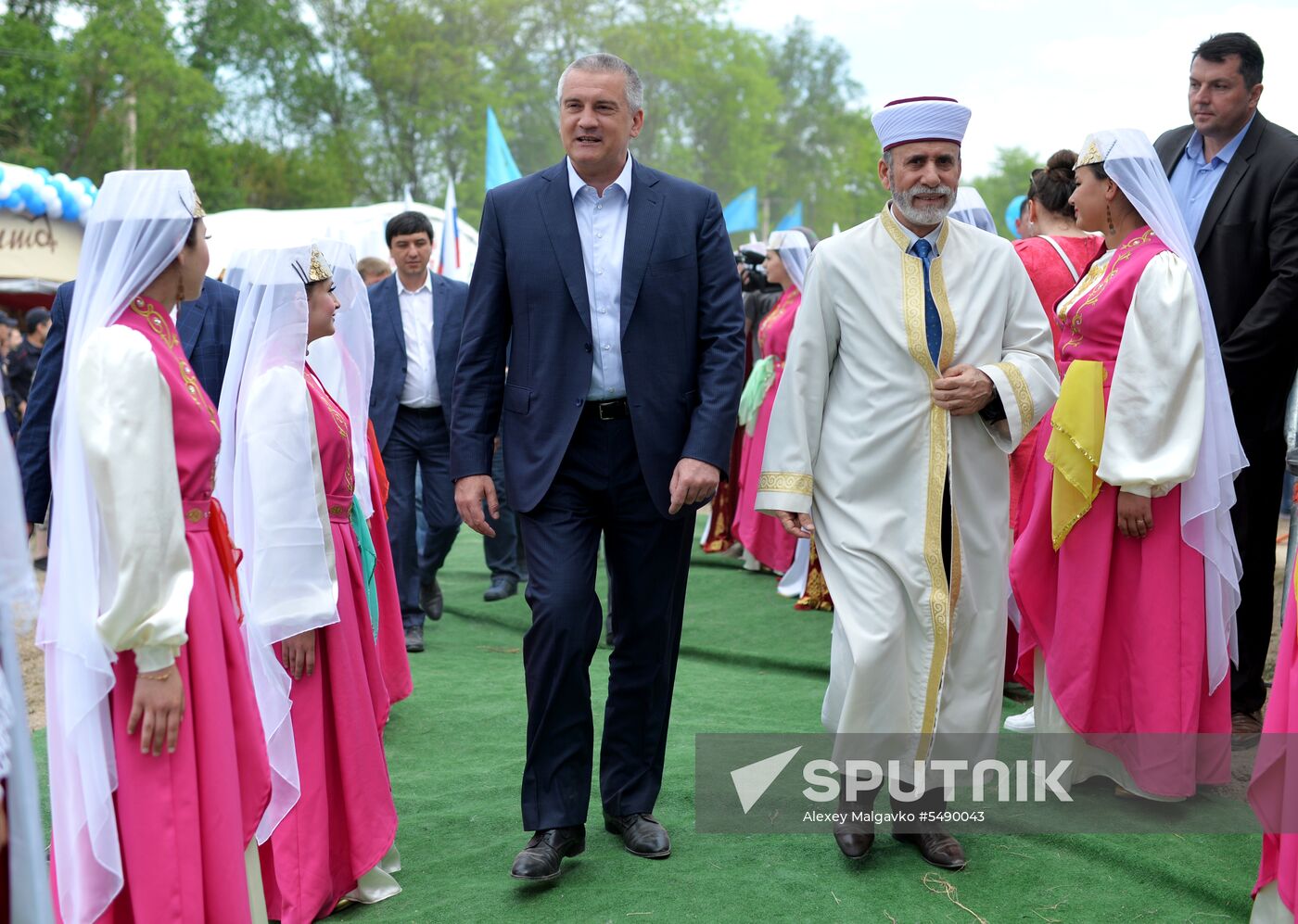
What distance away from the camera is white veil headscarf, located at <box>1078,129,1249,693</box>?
4.24 m

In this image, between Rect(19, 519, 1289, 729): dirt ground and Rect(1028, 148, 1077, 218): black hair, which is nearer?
Rect(1028, 148, 1077, 218): black hair

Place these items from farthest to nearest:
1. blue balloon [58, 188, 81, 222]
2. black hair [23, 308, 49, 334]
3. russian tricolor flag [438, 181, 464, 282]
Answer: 1. blue balloon [58, 188, 81, 222]
2. russian tricolor flag [438, 181, 464, 282]
3. black hair [23, 308, 49, 334]

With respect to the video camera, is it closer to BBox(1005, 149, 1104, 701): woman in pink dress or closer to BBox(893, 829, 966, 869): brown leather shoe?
BBox(1005, 149, 1104, 701): woman in pink dress

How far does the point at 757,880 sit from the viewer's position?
375 centimetres

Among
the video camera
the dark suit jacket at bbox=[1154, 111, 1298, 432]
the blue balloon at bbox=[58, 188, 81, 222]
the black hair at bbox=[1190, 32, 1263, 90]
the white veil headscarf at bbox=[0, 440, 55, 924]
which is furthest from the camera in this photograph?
the blue balloon at bbox=[58, 188, 81, 222]

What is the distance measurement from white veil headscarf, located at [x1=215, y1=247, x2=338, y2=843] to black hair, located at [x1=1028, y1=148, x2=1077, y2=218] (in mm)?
3392

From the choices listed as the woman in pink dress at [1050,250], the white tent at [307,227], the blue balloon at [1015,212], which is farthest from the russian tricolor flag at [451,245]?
the woman in pink dress at [1050,250]

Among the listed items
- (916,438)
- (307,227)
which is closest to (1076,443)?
(916,438)

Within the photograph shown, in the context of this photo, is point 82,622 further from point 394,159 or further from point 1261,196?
point 394,159

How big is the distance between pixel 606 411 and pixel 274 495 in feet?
3.15

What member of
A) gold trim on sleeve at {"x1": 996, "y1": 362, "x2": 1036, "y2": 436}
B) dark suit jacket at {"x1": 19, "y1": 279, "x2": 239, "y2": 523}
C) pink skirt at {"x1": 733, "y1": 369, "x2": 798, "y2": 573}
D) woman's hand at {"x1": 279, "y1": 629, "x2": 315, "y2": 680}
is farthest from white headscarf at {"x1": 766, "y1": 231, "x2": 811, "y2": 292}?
woman's hand at {"x1": 279, "y1": 629, "x2": 315, "y2": 680}

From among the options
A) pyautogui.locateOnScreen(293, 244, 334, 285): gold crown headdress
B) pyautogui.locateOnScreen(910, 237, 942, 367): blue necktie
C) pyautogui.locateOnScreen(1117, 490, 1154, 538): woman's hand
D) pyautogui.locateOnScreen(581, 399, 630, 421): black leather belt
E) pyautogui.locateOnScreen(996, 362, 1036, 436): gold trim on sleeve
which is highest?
pyautogui.locateOnScreen(293, 244, 334, 285): gold crown headdress

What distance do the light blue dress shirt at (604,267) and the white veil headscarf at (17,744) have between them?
1857mm

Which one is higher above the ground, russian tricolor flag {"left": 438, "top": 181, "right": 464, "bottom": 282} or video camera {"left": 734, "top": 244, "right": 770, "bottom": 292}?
russian tricolor flag {"left": 438, "top": 181, "right": 464, "bottom": 282}
